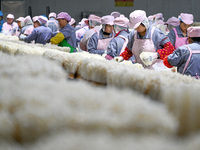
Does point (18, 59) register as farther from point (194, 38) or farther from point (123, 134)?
point (194, 38)

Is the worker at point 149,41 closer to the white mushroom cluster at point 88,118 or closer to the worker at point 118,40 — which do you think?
the worker at point 118,40

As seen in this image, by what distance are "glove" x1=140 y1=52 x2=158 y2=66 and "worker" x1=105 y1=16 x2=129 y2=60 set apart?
0.63 metres

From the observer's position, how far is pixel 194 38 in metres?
2.83

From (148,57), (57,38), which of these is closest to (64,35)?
(57,38)

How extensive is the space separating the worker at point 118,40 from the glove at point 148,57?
0.63 meters

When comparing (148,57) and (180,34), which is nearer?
(148,57)

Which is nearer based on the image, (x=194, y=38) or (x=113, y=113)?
(x=113, y=113)

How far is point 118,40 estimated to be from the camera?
3723 millimetres

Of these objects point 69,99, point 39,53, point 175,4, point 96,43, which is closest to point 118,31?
point 96,43

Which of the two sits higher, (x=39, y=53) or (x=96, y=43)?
(x=39, y=53)

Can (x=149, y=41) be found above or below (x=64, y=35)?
above

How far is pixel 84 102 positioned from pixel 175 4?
1042 centimetres

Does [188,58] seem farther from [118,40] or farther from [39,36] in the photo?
[39,36]

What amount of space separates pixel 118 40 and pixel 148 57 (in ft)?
3.22
